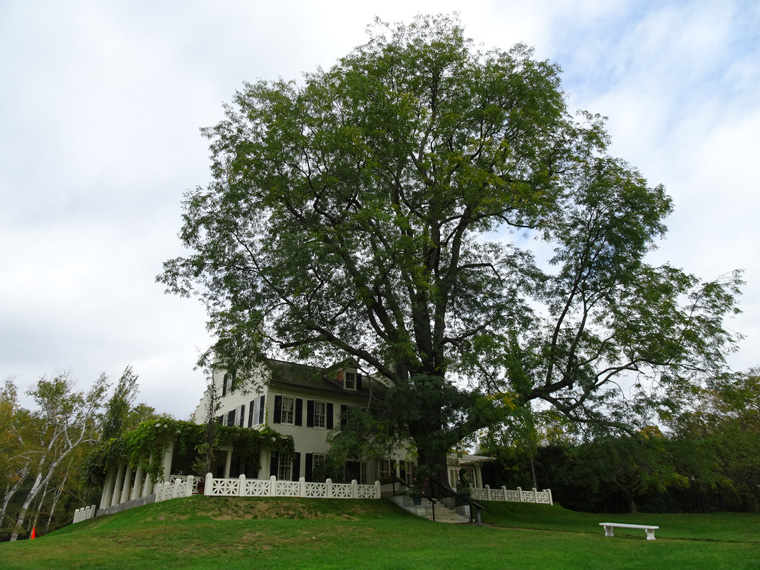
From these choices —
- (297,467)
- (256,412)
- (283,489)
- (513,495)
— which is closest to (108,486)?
(256,412)

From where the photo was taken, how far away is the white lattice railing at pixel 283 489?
18547 mm

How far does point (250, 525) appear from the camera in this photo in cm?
1455

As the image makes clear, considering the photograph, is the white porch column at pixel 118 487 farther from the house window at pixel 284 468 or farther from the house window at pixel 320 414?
the house window at pixel 320 414

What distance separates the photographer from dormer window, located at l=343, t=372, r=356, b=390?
1148 inches

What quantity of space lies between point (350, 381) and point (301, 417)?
4147mm

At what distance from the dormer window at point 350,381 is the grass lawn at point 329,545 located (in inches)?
437

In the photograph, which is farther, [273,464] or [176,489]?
[273,464]

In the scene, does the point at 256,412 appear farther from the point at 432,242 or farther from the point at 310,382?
the point at 432,242

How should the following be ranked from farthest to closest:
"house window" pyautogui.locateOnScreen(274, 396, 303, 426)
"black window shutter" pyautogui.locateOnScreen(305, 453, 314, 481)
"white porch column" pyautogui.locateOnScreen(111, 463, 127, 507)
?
"house window" pyautogui.locateOnScreen(274, 396, 303, 426) → "black window shutter" pyautogui.locateOnScreen(305, 453, 314, 481) → "white porch column" pyautogui.locateOnScreen(111, 463, 127, 507)

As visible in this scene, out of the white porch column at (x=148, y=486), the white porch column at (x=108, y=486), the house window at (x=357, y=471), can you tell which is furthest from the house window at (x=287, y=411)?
the white porch column at (x=108, y=486)

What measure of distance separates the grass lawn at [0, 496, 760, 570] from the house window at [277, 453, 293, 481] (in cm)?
620

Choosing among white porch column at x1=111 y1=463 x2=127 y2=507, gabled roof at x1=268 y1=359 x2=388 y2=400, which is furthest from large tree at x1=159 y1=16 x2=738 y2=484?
→ white porch column at x1=111 y1=463 x2=127 y2=507

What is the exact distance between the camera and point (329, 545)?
12266 millimetres

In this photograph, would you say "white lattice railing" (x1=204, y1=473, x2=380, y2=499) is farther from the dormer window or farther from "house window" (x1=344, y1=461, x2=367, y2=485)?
the dormer window
